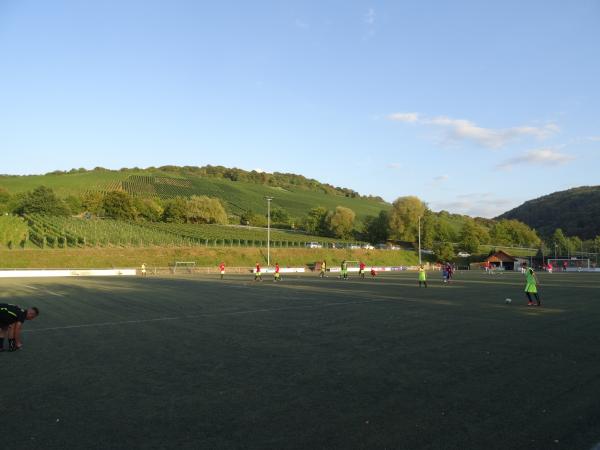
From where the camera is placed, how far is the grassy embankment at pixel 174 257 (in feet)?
170

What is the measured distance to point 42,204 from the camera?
86.5m

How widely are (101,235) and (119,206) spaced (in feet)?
120

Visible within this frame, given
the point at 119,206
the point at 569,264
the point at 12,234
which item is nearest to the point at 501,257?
the point at 569,264

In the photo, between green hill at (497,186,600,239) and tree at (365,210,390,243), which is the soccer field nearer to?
tree at (365,210,390,243)

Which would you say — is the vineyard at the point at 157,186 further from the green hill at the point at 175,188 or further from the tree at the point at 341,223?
the tree at the point at 341,223

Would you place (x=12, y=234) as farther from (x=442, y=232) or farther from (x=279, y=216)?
(x=442, y=232)

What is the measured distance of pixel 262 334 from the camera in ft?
38.1

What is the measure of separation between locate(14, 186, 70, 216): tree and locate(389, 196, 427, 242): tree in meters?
67.3

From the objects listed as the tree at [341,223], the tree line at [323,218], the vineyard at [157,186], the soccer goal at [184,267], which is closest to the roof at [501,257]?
the tree line at [323,218]

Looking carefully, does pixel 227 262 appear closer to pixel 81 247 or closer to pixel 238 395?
pixel 81 247

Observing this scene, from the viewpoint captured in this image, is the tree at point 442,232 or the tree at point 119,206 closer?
the tree at point 119,206

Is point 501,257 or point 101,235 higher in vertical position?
point 101,235

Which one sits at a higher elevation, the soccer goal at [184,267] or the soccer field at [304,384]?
the soccer goal at [184,267]

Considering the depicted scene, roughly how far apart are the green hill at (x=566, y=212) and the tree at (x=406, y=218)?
54.5 metres
